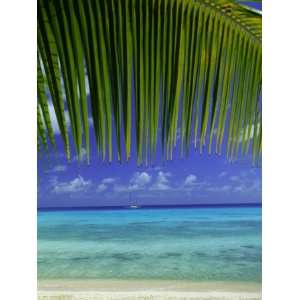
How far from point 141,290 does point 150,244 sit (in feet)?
0.75

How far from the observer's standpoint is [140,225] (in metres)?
1.87

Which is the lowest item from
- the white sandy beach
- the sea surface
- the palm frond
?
the white sandy beach

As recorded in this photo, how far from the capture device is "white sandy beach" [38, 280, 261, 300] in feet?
5.90

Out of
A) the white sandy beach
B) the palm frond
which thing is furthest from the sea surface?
the palm frond

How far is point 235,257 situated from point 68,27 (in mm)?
1346

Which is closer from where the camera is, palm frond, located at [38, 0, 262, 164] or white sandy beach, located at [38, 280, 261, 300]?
palm frond, located at [38, 0, 262, 164]

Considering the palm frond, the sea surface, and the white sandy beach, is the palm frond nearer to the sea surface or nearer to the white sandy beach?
the sea surface

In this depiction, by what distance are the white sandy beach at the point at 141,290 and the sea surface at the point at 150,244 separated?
0.11ft

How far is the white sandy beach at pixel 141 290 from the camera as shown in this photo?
5.90 ft

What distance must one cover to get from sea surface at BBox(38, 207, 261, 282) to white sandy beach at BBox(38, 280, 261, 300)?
33 millimetres

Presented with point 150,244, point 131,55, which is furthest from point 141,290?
point 131,55

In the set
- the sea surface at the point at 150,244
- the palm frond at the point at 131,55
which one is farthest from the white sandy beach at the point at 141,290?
the palm frond at the point at 131,55
